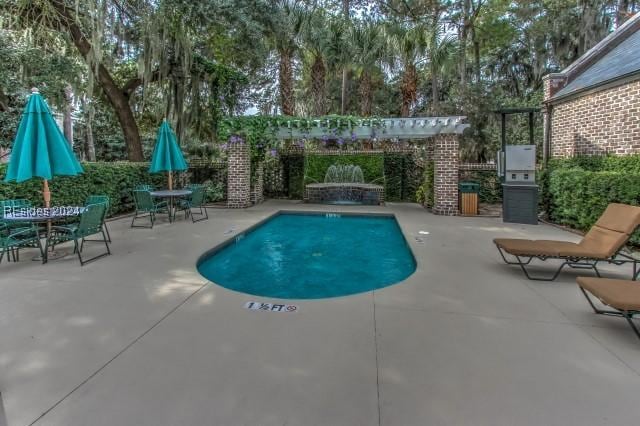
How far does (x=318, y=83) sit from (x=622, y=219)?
10.5m

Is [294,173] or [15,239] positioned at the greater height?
[294,173]

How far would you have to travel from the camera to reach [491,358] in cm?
221

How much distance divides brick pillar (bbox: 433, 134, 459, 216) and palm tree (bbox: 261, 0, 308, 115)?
17.0 ft

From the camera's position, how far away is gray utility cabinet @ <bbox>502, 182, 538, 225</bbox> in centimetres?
743

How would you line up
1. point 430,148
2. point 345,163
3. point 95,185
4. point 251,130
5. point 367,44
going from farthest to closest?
point 345,163, point 367,44, point 430,148, point 251,130, point 95,185

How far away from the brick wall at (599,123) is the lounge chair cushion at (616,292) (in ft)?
18.3

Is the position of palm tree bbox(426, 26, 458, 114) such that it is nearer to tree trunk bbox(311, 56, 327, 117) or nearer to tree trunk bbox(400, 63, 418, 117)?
tree trunk bbox(400, 63, 418, 117)

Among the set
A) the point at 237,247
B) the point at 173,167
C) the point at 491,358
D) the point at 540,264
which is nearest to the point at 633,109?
the point at 540,264

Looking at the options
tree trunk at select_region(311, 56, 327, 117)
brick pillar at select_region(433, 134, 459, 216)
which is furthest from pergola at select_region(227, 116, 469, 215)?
tree trunk at select_region(311, 56, 327, 117)

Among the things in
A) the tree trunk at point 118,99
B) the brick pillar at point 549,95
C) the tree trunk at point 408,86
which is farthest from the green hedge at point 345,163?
the tree trunk at point 118,99

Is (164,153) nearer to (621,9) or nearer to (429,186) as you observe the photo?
(429,186)

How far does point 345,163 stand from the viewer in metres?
12.3

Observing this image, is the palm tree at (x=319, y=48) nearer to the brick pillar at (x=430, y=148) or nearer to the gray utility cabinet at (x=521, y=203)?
the brick pillar at (x=430, y=148)

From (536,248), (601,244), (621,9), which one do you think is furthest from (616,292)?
(621,9)
